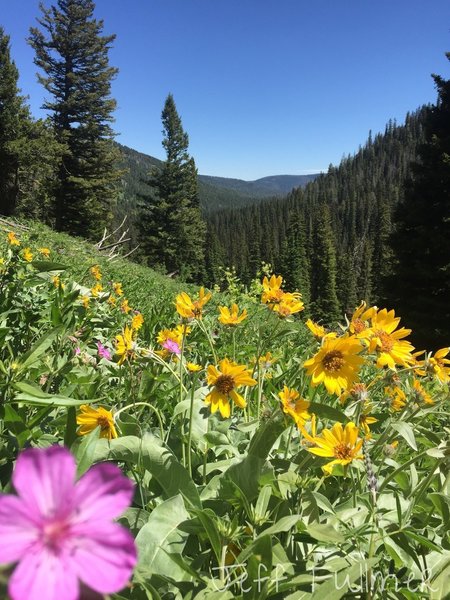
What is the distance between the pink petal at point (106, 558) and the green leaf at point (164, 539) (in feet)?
1.84

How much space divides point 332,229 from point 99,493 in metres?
97.9

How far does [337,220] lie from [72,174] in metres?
86.3

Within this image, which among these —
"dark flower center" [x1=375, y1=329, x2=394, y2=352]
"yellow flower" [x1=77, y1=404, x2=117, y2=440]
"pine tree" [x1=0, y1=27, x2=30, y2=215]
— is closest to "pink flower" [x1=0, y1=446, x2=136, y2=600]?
"yellow flower" [x1=77, y1=404, x2=117, y2=440]

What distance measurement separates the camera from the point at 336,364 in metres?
1.20

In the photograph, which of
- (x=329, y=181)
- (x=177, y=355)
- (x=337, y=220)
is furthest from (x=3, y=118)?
(x=329, y=181)

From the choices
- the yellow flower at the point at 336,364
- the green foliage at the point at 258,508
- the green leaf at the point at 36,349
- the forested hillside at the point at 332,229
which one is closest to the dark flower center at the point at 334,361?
the yellow flower at the point at 336,364

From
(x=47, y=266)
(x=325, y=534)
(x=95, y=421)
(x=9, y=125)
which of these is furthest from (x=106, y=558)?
(x=9, y=125)

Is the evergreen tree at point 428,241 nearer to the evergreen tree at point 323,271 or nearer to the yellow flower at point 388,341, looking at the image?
the yellow flower at point 388,341

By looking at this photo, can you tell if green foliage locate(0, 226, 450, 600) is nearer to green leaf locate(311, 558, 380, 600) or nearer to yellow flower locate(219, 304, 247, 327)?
green leaf locate(311, 558, 380, 600)

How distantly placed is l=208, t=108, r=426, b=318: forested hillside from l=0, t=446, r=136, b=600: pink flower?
107ft

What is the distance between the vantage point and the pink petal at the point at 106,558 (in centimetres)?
28

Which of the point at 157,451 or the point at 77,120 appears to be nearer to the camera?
the point at 157,451

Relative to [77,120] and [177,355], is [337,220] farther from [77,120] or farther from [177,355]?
[177,355]

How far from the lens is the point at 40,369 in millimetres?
1390
